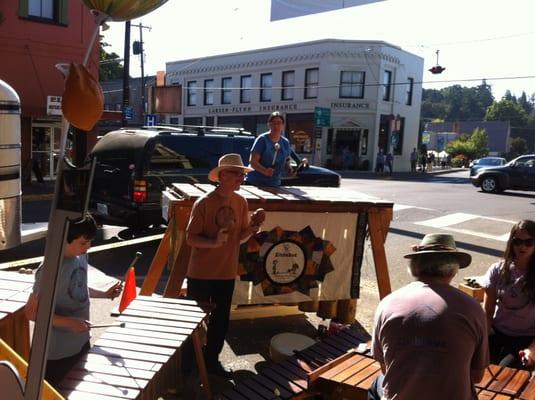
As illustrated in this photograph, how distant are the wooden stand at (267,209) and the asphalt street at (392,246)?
83 centimetres

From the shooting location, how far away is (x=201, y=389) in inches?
146

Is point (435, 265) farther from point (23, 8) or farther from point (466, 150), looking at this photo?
point (466, 150)

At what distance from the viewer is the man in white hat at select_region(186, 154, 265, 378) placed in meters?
3.63

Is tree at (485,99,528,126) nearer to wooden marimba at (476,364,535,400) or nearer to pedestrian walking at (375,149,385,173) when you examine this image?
pedestrian walking at (375,149,385,173)

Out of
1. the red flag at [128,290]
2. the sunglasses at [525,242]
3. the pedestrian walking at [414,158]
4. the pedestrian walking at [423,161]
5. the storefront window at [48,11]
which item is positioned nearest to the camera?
the sunglasses at [525,242]

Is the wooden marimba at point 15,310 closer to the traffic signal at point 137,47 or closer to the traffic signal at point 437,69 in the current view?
the traffic signal at point 437,69

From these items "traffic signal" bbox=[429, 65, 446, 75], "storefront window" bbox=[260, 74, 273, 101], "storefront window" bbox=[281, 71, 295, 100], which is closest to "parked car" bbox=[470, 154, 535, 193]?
"traffic signal" bbox=[429, 65, 446, 75]

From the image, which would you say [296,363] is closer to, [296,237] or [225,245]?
[225,245]

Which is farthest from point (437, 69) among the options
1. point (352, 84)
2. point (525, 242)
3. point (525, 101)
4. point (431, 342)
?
point (525, 101)

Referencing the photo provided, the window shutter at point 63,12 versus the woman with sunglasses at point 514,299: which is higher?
the window shutter at point 63,12

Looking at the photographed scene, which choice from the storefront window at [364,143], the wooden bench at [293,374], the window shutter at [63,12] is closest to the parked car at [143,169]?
the wooden bench at [293,374]

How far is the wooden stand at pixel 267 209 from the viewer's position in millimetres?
4109

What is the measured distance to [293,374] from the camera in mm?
3287

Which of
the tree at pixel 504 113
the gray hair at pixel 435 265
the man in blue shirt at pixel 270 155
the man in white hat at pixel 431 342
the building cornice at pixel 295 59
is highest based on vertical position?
the tree at pixel 504 113
